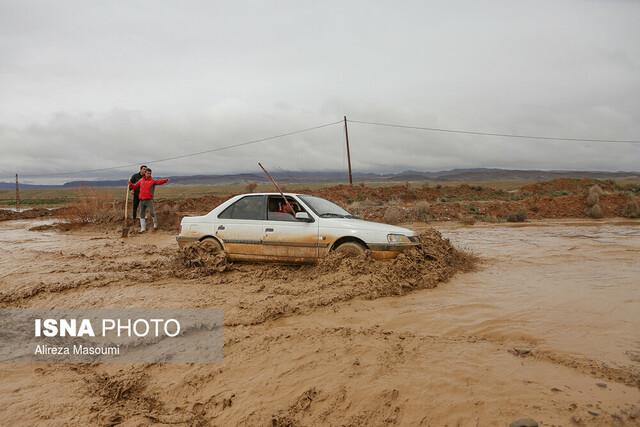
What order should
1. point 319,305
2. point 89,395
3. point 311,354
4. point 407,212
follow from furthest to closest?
point 407,212
point 319,305
point 311,354
point 89,395

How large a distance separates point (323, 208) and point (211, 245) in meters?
2.17

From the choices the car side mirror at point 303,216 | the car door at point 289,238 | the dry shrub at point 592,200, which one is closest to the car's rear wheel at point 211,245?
the car door at point 289,238

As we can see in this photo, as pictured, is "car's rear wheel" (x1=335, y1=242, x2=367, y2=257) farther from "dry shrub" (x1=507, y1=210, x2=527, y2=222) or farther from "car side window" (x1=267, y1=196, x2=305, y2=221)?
"dry shrub" (x1=507, y1=210, x2=527, y2=222)

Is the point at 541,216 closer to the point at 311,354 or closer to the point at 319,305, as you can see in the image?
the point at 319,305

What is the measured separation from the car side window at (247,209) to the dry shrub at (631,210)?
19.3 m

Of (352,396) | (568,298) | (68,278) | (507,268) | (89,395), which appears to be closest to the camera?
(352,396)

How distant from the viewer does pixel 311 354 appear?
3.84m

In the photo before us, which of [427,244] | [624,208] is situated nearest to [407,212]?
[624,208]

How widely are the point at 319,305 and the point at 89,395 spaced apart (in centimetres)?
273

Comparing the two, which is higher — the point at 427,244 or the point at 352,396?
the point at 427,244

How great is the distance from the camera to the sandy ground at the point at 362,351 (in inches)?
115

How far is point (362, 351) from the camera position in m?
3.83

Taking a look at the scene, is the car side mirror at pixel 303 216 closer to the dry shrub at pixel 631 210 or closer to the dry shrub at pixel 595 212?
the dry shrub at pixel 595 212

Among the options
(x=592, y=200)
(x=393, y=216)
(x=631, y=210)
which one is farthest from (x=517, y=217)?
(x=393, y=216)
